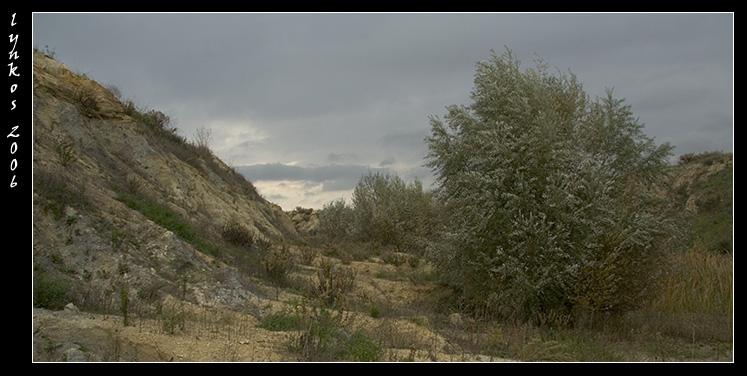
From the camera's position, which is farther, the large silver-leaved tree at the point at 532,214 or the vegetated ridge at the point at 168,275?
the large silver-leaved tree at the point at 532,214

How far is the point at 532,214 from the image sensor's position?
32.0ft

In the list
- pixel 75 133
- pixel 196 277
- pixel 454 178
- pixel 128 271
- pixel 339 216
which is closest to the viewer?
pixel 128 271

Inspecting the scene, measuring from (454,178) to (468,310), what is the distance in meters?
2.96

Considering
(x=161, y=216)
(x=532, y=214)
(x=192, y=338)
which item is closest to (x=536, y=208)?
(x=532, y=214)

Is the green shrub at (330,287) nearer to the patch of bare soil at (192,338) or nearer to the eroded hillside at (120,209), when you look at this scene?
the patch of bare soil at (192,338)

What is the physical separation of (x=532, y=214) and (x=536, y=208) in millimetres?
171

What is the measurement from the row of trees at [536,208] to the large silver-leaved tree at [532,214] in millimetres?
24

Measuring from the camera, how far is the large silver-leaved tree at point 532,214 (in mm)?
9406

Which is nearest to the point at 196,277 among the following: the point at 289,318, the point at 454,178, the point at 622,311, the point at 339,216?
the point at 289,318

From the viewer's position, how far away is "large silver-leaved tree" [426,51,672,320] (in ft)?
30.9

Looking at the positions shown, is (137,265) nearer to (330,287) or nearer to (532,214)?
(330,287)

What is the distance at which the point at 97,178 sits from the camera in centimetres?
1254

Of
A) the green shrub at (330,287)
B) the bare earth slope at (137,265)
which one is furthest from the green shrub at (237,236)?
the green shrub at (330,287)
